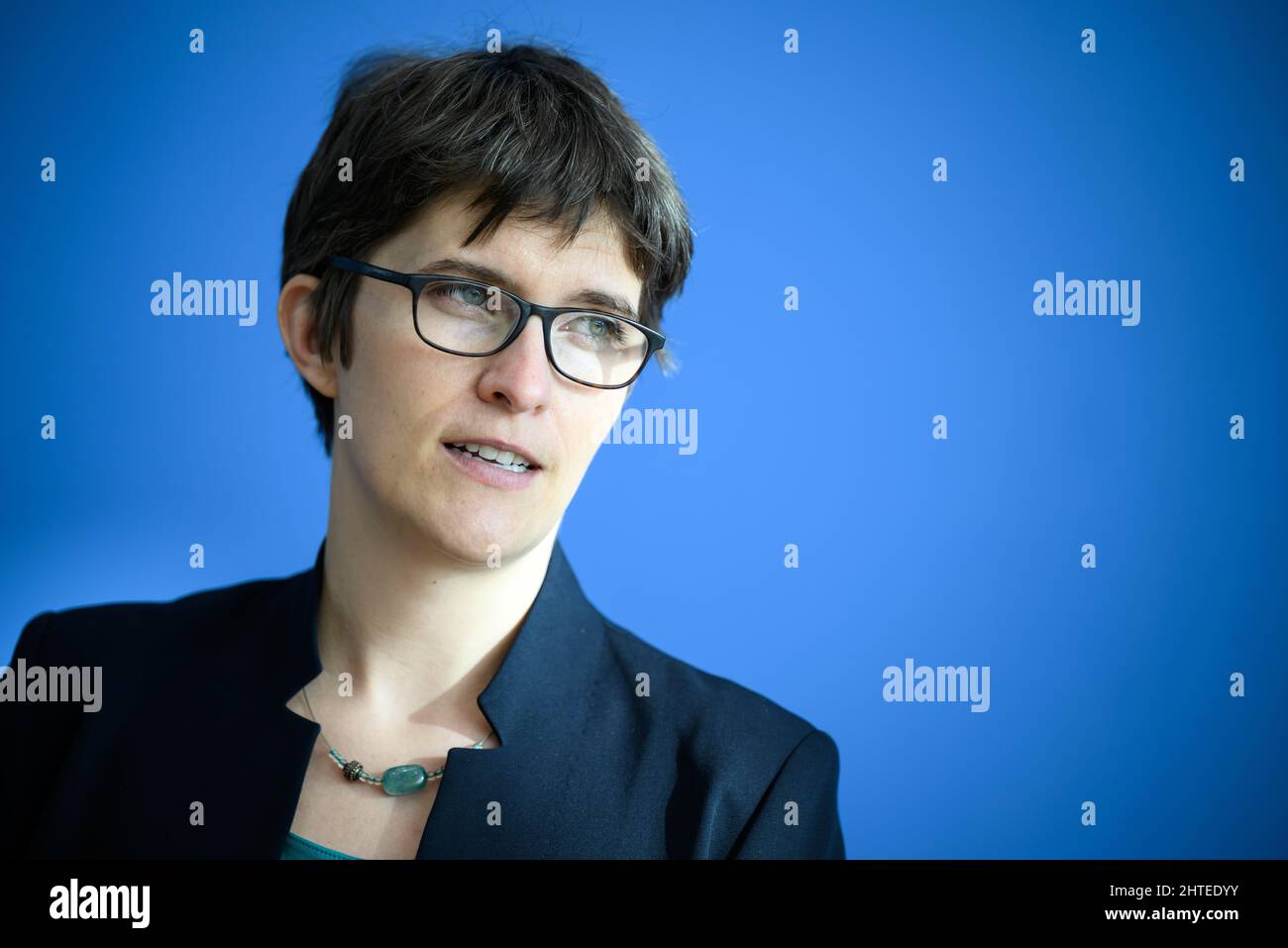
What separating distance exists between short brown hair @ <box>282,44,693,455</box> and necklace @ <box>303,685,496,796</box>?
1.73 ft

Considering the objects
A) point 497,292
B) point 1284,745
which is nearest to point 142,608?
point 497,292

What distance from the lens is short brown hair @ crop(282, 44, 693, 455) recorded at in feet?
4.37

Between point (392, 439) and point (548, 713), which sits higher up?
point (392, 439)

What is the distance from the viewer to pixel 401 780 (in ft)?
4.40

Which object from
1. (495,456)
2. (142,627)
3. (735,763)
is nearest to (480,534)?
(495,456)

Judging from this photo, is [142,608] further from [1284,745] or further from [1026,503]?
[1284,745]

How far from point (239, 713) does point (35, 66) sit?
1136mm

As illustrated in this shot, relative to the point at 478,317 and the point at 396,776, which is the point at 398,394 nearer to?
the point at 478,317

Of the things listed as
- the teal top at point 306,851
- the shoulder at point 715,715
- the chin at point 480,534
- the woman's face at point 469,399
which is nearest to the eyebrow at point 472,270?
the woman's face at point 469,399

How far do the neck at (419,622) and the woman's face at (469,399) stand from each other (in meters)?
0.05

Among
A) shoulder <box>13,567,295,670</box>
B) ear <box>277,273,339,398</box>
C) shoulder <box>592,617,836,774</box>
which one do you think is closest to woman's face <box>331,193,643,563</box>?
ear <box>277,273,339,398</box>

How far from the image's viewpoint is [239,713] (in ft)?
4.71

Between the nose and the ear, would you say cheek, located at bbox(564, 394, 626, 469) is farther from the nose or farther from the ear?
the ear

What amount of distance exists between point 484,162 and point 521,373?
10.9 inches
